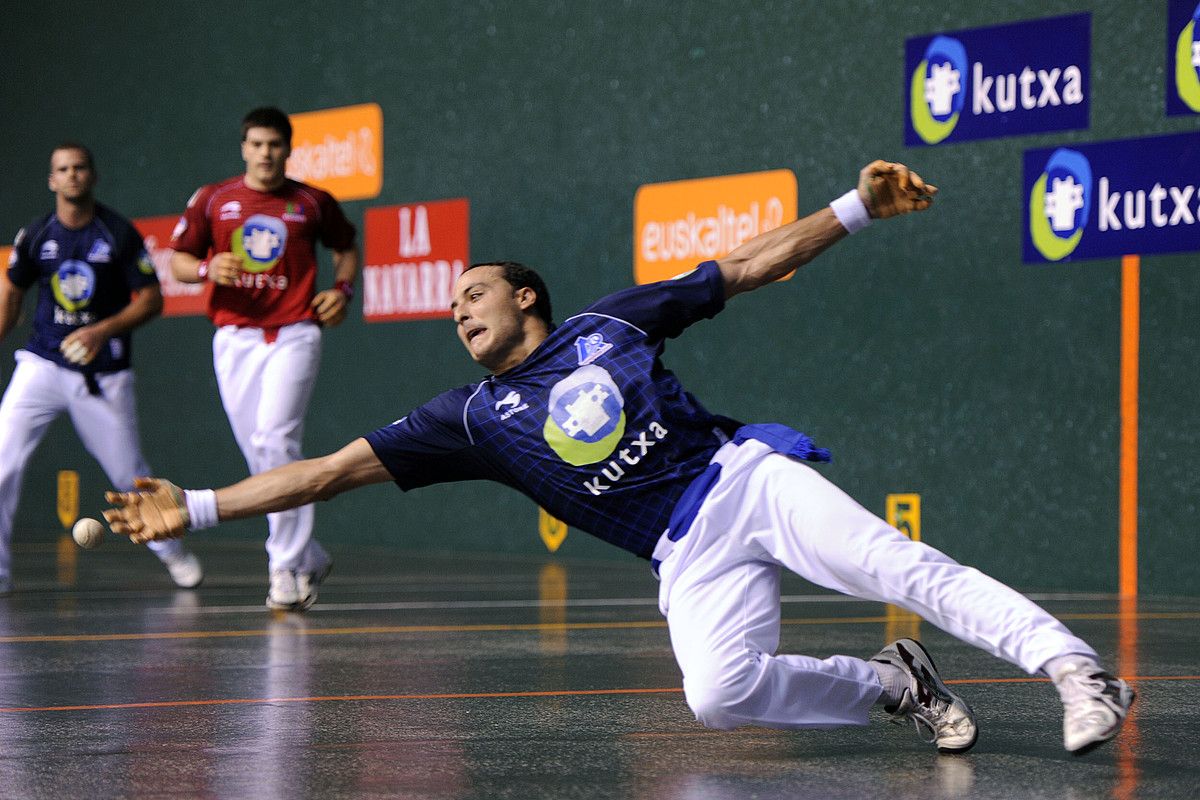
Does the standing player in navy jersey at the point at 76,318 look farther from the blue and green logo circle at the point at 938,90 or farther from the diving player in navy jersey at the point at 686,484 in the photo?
the diving player in navy jersey at the point at 686,484

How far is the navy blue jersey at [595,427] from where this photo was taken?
155 inches

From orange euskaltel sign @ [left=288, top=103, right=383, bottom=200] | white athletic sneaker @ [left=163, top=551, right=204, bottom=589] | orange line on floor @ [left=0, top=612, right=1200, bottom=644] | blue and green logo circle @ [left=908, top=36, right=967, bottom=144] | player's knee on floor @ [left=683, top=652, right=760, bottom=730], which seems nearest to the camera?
player's knee on floor @ [left=683, top=652, right=760, bottom=730]

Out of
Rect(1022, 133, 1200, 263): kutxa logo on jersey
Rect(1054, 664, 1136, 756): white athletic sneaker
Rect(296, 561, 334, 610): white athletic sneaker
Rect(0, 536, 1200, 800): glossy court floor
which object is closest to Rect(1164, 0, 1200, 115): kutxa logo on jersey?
Rect(1022, 133, 1200, 263): kutxa logo on jersey

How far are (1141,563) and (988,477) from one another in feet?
2.46

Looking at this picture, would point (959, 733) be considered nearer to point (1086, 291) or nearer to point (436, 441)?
point (436, 441)

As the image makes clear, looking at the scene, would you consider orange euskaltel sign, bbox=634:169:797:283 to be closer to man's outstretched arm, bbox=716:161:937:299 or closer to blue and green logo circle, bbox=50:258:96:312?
blue and green logo circle, bbox=50:258:96:312

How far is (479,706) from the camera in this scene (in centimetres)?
457

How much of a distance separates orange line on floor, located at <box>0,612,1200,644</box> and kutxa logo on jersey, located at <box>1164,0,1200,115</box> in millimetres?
1993

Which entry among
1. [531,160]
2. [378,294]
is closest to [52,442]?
[378,294]

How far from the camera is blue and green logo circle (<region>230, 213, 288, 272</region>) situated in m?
7.22

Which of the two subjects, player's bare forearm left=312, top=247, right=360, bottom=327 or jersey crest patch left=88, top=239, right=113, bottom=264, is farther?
jersey crest patch left=88, top=239, right=113, bottom=264

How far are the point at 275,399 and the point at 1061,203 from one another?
3.25m

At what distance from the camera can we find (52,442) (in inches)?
499

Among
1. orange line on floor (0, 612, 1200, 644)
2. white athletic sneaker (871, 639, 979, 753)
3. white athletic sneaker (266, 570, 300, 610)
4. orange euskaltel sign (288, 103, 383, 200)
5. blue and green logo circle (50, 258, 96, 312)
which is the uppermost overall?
orange euskaltel sign (288, 103, 383, 200)
